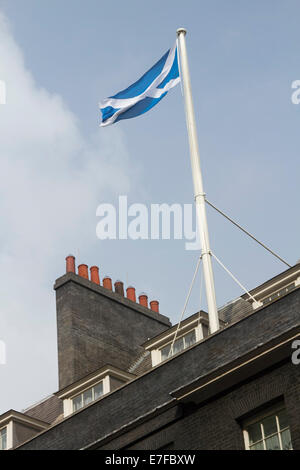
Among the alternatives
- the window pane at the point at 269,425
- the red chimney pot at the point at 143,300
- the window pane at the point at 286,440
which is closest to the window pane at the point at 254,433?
the window pane at the point at 269,425

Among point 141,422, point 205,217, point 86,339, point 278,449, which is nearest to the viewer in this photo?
point 278,449

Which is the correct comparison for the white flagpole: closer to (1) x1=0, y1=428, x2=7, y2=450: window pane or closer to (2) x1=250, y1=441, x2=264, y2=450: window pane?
(2) x1=250, y1=441, x2=264, y2=450: window pane

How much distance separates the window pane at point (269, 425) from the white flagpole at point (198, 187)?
304 cm

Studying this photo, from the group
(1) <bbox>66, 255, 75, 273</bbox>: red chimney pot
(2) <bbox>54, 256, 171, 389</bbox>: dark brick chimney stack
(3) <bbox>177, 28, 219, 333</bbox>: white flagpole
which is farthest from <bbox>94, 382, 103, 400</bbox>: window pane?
(1) <bbox>66, 255, 75, 273</bbox>: red chimney pot

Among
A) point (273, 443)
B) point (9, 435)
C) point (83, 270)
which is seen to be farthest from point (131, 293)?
point (273, 443)

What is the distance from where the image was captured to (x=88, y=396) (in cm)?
3200

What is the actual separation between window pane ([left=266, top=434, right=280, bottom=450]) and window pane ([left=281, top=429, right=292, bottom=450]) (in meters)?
0.15

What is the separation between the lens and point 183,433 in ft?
81.3

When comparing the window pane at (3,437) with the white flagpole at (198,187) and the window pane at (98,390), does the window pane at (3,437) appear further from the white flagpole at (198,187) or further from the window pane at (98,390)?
the white flagpole at (198,187)

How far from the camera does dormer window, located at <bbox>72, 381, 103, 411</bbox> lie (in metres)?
31.7
